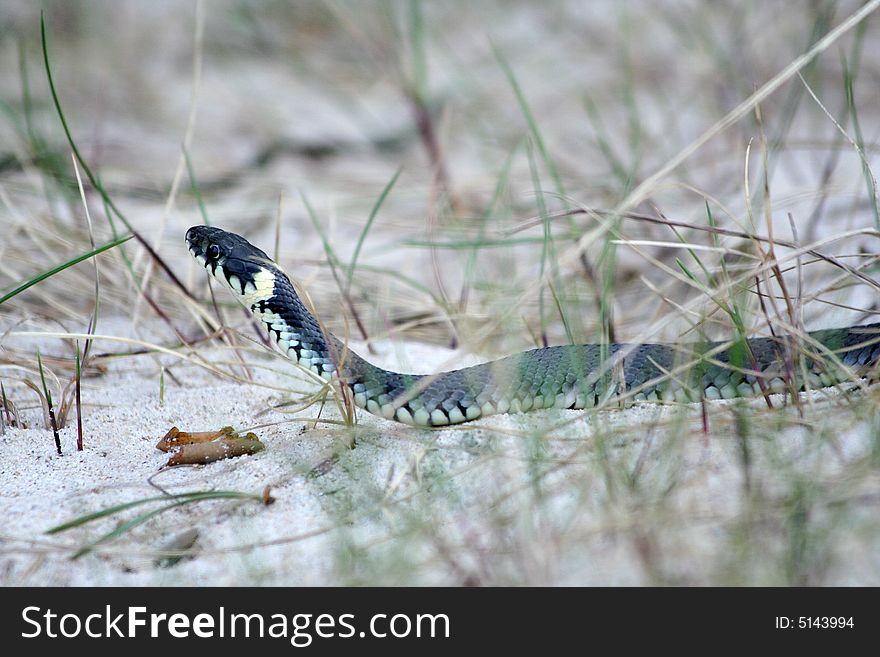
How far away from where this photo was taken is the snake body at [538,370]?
2.78 meters

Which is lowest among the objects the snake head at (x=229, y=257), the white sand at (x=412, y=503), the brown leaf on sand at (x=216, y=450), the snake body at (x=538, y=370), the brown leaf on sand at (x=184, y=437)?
the white sand at (x=412, y=503)

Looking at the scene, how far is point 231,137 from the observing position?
716 centimetres

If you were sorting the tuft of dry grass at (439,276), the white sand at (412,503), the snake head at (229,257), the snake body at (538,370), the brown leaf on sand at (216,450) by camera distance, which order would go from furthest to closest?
the snake head at (229,257) → the snake body at (538,370) → the brown leaf on sand at (216,450) → the tuft of dry grass at (439,276) → the white sand at (412,503)

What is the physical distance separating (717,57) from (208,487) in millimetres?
5012

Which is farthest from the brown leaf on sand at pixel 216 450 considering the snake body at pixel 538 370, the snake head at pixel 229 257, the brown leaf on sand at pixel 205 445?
the snake head at pixel 229 257

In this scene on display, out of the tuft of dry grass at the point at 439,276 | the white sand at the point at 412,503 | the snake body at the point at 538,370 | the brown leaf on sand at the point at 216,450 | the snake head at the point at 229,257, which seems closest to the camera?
the white sand at the point at 412,503

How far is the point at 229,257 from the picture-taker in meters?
3.18

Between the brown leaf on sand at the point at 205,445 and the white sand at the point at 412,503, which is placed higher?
the brown leaf on sand at the point at 205,445

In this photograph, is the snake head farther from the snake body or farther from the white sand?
the white sand

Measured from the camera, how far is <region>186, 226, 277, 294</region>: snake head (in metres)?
3.11

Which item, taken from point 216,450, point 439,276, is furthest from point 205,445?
point 439,276

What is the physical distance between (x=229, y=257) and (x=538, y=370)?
1231mm

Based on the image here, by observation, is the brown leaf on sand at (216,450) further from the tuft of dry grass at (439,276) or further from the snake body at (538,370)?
the snake body at (538,370)

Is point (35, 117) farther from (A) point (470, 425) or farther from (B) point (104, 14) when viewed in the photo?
(A) point (470, 425)
